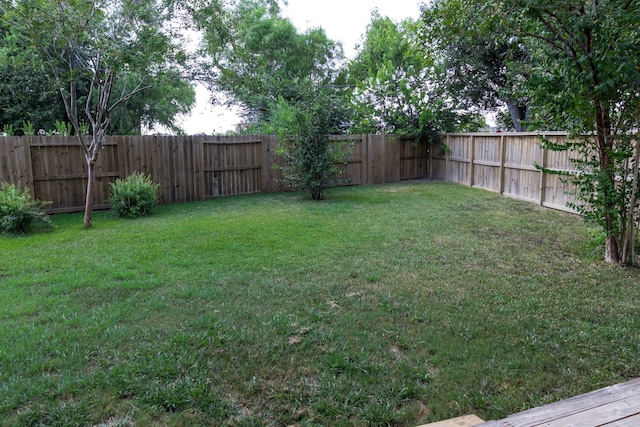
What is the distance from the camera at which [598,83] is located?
4520 millimetres

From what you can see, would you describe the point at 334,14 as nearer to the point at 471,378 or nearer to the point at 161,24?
the point at 161,24

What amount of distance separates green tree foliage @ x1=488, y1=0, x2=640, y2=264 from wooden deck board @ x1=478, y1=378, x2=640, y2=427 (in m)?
3.14

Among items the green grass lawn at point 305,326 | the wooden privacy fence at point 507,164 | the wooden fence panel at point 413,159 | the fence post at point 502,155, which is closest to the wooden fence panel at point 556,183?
the wooden privacy fence at point 507,164

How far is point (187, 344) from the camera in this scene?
314 centimetres

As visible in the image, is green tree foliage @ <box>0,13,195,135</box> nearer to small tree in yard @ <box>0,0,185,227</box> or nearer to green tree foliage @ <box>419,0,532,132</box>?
small tree in yard @ <box>0,0,185,227</box>

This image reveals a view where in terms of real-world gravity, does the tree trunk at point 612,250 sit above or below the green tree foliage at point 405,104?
below

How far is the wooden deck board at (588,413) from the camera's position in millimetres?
1809

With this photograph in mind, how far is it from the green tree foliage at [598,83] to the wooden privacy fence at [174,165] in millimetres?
6647

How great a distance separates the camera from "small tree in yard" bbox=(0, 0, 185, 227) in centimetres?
621

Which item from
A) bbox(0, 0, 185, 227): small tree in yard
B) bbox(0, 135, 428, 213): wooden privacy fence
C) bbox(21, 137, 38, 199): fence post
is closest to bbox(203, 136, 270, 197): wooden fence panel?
bbox(0, 135, 428, 213): wooden privacy fence

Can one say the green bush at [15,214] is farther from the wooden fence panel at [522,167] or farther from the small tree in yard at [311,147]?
the wooden fence panel at [522,167]

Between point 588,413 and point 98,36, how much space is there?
294 inches

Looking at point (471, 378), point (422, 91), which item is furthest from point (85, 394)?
point (422, 91)

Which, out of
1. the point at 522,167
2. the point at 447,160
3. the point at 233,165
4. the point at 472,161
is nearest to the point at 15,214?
the point at 233,165
